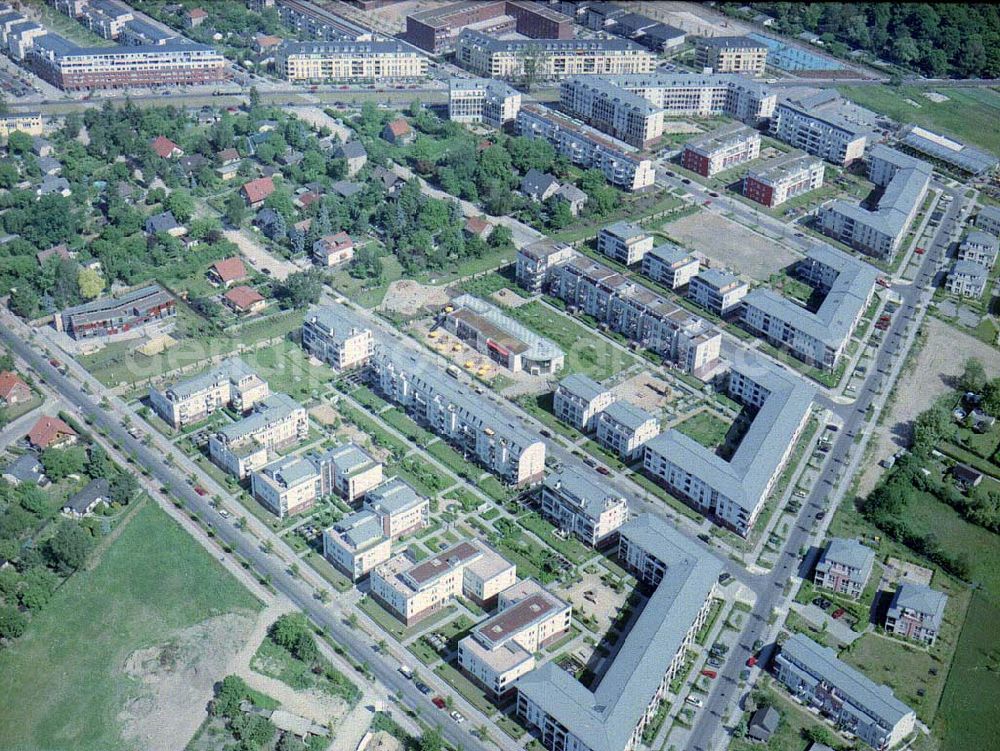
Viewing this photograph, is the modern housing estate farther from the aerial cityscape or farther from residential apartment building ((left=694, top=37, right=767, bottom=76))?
residential apartment building ((left=694, top=37, right=767, bottom=76))

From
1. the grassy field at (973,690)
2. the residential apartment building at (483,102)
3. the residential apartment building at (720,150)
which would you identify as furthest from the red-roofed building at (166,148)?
the grassy field at (973,690)

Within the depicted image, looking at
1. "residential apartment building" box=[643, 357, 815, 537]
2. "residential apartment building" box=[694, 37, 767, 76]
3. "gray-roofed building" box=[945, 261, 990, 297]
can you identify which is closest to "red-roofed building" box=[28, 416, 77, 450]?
"residential apartment building" box=[643, 357, 815, 537]

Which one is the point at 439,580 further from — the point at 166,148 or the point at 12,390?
the point at 166,148

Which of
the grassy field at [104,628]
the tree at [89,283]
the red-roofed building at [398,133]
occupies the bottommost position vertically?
the grassy field at [104,628]

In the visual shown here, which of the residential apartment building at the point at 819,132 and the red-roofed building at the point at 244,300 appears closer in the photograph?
the red-roofed building at the point at 244,300

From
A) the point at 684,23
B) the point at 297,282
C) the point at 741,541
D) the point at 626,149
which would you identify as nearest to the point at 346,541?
the point at 741,541

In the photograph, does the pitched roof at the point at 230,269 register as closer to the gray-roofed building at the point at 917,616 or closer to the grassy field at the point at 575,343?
the grassy field at the point at 575,343
